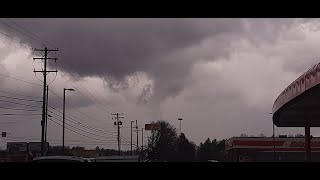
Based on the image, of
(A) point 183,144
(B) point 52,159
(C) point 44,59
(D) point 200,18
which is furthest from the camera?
(A) point 183,144

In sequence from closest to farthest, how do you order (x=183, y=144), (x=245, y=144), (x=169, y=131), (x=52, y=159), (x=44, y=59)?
(x=52, y=159), (x=44, y=59), (x=245, y=144), (x=183, y=144), (x=169, y=131)

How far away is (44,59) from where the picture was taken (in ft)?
Answer: 183

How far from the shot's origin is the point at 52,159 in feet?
45.8
